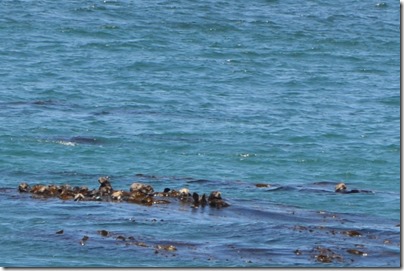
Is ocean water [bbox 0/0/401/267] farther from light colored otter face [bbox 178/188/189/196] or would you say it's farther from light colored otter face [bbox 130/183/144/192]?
light colored otter face [bbox 130/183/144/192]

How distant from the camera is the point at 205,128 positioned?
126 ft

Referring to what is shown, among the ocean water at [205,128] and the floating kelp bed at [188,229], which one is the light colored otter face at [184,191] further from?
the ocean water at [205,128]

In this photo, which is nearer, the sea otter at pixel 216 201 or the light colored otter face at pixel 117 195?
the sea otter at pixel 216 201

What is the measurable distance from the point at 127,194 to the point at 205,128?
12438mm

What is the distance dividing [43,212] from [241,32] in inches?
1488

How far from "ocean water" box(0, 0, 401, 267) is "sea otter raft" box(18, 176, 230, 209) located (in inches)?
14.4

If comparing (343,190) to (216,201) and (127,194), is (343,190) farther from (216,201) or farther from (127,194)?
(127,194)

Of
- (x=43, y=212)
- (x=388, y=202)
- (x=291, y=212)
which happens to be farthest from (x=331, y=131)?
(x=43, y=212)

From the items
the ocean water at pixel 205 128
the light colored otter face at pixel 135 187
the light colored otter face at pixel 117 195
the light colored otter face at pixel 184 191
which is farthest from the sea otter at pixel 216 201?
the light colored otter face at pixel 117 195

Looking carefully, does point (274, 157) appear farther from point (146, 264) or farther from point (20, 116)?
point (146, 264)

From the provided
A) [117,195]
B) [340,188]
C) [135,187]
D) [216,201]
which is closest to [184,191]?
[216,201]

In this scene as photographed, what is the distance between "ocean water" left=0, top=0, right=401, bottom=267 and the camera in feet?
73.9

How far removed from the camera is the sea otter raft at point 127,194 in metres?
26.0

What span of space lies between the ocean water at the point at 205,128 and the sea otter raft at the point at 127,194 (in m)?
0.37
